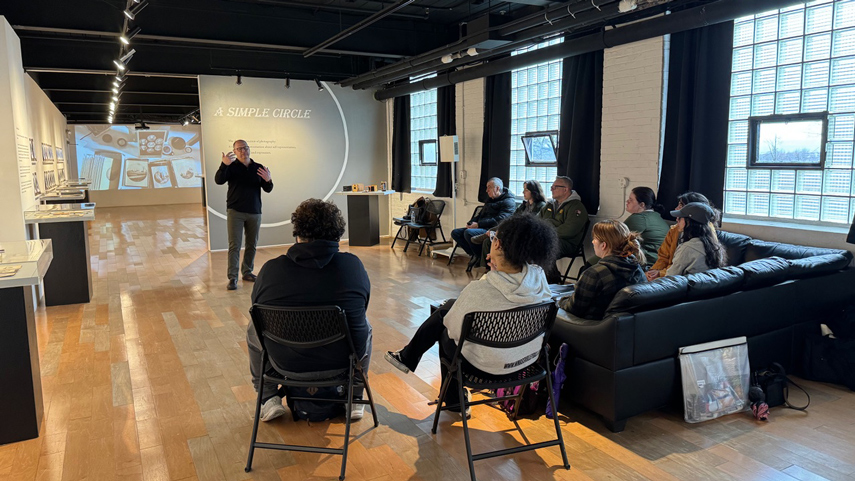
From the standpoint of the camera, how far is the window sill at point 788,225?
4602mm

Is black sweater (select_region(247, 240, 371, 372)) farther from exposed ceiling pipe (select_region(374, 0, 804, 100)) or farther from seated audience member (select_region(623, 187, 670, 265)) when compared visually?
exposed ceiling pipe (select_region(374, 0, 804, 100))

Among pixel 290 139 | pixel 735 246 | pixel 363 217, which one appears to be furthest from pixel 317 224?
pixel 290 139

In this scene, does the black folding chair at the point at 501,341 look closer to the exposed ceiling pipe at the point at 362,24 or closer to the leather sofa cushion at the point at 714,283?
the leather sofa cushion at the point at 714,283

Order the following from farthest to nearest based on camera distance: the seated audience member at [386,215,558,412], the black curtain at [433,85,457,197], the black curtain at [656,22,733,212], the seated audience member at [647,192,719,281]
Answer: the black curtain at [433,85,457,197] < the black curtain at [656,22,733,212] < the seated audience member at [647,192,719,281] < the seated audience member at [386,215,558,412]

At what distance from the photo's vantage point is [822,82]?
15.3 ft

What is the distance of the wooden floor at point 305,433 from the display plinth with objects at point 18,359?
0.10m

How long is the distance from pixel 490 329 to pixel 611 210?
4189mm

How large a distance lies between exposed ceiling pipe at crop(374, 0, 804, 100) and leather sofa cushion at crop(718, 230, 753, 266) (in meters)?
1.75

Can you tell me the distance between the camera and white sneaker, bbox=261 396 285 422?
3279 millimetres

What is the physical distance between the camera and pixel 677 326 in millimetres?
3207

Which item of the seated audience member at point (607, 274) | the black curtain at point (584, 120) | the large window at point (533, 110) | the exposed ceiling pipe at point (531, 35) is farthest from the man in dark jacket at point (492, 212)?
the seated audience member at point (607, 274)

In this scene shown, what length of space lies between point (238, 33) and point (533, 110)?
4.11 metres

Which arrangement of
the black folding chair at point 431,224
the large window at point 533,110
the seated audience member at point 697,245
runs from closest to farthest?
the seated audience member at point 697,245, the large window at point 533,110, the black folding chair at point 431,224

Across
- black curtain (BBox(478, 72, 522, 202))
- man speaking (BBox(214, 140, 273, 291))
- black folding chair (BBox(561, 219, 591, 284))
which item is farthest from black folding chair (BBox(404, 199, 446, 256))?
man speaking (BBox(214, 140, 273, 291))
